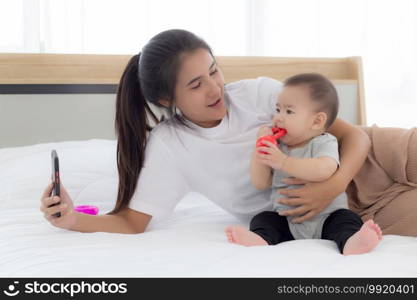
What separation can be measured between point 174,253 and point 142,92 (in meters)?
0.51

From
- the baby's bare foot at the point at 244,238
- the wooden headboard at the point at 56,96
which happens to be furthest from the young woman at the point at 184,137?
the wooden headboard at the point at 56,96

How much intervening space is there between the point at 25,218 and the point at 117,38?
50.3 inches

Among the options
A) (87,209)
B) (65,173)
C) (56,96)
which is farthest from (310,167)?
(56,96)

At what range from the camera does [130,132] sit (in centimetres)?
151

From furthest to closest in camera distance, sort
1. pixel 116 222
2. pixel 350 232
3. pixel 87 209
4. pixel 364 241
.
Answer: pixel 87 209
pixel 116 222
pixel 350 232
pixel 364 241

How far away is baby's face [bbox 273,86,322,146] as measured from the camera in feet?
4.32

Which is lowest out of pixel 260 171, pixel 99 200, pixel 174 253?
pixel 99 200

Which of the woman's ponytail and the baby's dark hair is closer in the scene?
the baby's dark hair

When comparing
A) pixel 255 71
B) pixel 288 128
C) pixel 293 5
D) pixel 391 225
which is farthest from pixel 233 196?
pixel 293 5

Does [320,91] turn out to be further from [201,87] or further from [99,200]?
[99,200]

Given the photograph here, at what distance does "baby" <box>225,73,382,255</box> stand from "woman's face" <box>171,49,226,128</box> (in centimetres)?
16

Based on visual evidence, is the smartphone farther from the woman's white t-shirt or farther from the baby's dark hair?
the baby's dark hair

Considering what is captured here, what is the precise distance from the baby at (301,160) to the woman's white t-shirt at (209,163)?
4.6 inches

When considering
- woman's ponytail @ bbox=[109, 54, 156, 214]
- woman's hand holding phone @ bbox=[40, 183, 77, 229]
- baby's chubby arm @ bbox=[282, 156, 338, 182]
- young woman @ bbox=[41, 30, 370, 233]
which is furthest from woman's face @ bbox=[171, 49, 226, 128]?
woman's hand holding phone @ bbox=[40, 183, 77, 229]
